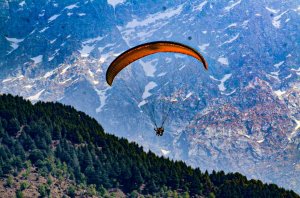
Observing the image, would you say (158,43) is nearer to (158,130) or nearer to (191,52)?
(191,52)

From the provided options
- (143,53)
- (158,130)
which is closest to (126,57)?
(143,53)

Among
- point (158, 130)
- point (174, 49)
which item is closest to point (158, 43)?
point (174, 49)

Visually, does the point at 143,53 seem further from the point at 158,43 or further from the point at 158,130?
the point at 158,130

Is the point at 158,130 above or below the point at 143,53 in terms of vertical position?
below

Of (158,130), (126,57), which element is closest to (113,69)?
(126,57)

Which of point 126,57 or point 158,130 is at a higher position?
point 126,57

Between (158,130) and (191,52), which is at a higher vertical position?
(191,52)

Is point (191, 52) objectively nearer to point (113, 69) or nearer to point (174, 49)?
point (174, 49)
